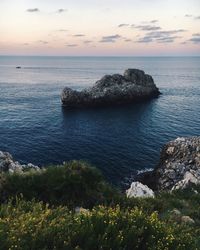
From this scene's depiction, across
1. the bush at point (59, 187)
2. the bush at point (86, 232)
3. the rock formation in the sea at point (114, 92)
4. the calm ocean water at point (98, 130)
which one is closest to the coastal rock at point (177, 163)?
the calm ocean water at point (98, 130)

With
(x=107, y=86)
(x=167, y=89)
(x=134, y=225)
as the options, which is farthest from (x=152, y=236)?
(x=167, y=89)

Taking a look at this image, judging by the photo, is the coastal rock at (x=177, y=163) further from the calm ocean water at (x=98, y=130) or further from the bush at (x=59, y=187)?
the bush at (x=59, y=187)

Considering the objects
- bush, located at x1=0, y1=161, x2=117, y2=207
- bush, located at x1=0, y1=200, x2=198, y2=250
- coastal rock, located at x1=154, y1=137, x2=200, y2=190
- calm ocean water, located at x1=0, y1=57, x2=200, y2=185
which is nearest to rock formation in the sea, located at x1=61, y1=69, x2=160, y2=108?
calm ocean water, located at x1=0, y1=57, x2=200, y2=185

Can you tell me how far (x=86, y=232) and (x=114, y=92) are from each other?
365 ft

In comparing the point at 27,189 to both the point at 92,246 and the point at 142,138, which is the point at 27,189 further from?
the point at 142,138

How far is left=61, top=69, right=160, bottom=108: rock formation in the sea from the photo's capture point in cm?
11519

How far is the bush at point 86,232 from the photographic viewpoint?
33.7 feet

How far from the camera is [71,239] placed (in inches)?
418

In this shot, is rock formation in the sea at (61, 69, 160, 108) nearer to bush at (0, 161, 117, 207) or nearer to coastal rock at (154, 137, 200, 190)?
coastal rock at (154, 137, 200, 190)

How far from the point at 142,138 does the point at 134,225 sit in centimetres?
6600

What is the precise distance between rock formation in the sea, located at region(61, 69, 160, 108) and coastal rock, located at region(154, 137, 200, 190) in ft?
200

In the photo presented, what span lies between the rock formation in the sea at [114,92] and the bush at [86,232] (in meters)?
102

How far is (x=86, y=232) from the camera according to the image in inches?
428

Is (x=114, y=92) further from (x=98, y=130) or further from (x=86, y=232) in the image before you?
(x=86, y=232)
